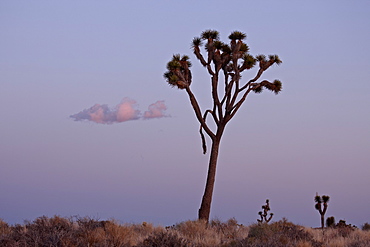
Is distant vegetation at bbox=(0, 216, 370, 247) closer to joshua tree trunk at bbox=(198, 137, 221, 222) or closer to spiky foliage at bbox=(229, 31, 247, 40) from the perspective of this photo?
joshua tree trunk at bbox=(198, 137, 221, 222)

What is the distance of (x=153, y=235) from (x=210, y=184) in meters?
9.73

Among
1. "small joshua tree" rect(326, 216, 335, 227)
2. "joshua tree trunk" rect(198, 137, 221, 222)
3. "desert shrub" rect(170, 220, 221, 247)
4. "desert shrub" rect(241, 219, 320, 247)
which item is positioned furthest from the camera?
"small joshua tree" rect(326, 216, 335, 227)

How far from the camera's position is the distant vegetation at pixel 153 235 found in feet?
38.6

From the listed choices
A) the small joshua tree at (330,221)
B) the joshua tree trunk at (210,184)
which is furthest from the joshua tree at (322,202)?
the joshua tree trunk at (210,184)

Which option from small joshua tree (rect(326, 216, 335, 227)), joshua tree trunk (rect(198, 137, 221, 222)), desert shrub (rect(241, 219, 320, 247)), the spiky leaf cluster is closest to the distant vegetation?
desert shrub (rect(241, 219, 320, 247))

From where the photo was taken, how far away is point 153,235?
1495cm

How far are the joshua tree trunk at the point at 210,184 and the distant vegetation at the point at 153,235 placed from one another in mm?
2641

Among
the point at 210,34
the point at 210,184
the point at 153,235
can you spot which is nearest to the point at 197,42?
the point at 210,34

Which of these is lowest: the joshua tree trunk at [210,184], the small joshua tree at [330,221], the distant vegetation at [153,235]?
the distant vegetation at [153,235]

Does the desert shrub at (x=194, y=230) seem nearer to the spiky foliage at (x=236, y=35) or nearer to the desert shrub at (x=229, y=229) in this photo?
the desert shrub at (x=229, y=229)

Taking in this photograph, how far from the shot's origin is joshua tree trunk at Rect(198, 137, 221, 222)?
79.4 feet

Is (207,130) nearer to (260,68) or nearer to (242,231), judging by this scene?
(260,68)

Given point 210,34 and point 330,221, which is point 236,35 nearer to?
point 210,34

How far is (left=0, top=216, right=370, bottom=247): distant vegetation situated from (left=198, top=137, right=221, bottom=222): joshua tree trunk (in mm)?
2641
